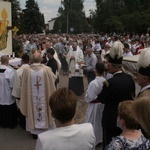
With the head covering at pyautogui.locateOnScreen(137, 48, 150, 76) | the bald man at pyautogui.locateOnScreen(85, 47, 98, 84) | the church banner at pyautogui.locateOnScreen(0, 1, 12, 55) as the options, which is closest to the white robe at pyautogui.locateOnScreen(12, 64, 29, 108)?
the church banner at pyautogui.locateOnScreen(0, 1, 12, 55)

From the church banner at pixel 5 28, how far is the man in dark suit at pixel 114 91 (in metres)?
5.65

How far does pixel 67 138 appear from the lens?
252cm

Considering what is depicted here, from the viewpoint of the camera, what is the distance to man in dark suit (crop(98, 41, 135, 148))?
153 inches

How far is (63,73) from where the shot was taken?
14812 millimetres

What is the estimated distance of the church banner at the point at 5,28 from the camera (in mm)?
8898

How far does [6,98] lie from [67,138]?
167 inches

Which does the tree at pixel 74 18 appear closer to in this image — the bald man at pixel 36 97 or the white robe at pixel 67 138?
the bald man at pixel 36 97

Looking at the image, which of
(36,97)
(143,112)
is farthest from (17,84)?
(143,112)

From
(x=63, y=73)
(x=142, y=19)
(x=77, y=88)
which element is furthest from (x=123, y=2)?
(x=77, y=88)

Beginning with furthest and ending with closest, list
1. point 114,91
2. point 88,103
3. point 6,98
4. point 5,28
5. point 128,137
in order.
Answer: point 5,28 < point 6,98 < point 88,103 < point 114,91 < point 128,137

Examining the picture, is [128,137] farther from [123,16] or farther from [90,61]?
[123,16]

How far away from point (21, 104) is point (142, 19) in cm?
4581

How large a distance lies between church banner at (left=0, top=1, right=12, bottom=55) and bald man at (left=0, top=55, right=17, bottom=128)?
105 inches

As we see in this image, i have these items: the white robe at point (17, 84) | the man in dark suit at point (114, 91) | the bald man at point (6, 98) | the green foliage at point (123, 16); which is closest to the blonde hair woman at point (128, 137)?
the man in dark suit at point (114, 91)
